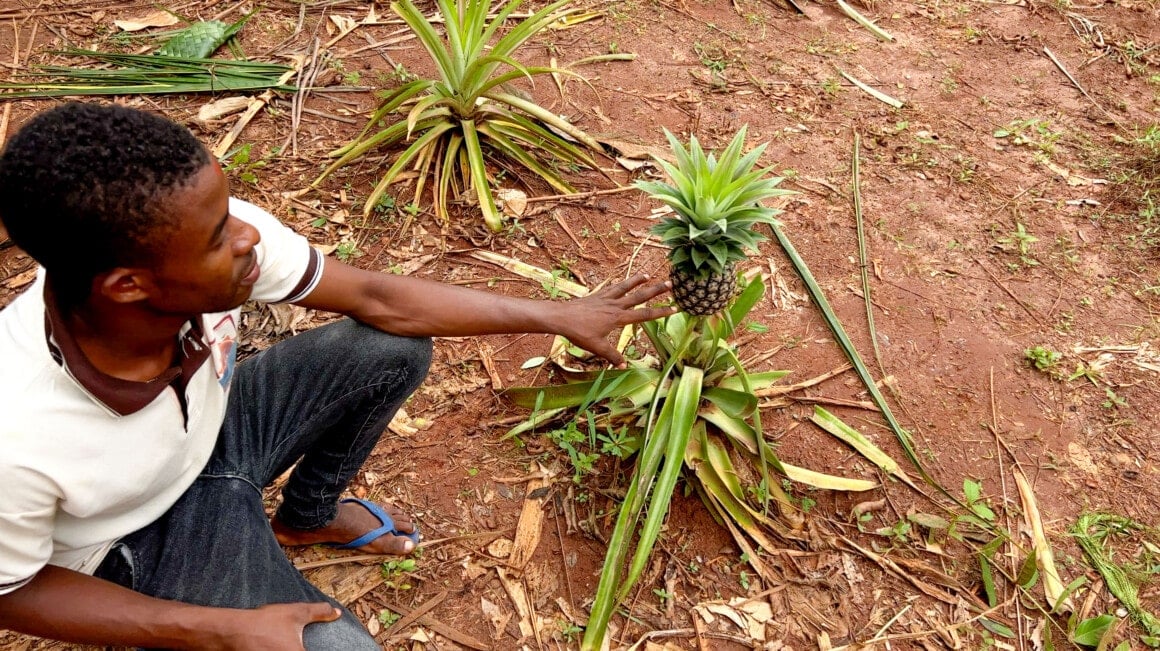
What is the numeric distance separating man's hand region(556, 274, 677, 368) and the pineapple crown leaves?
15 centimetres

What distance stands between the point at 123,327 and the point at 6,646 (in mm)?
1548

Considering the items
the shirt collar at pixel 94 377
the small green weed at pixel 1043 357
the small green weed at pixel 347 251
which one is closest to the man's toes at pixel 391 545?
the shirt collar at pixel 94 377

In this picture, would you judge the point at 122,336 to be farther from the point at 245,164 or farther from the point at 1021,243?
the point at 1021,243

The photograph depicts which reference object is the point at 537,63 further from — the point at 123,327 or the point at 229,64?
the point at 123,327

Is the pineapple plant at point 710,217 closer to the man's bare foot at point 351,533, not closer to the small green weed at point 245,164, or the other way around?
the man's bare foot at point 351,533

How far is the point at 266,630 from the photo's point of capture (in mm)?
1854

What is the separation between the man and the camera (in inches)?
61.7

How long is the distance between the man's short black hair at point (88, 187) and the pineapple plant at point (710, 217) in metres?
1.34

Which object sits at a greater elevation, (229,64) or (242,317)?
(229,64)

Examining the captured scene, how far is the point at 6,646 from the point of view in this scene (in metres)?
2.50

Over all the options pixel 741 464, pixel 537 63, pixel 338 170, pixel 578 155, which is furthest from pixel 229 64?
pixel 741 464

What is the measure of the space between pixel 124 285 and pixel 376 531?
136cm

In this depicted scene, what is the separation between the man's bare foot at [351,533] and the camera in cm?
268

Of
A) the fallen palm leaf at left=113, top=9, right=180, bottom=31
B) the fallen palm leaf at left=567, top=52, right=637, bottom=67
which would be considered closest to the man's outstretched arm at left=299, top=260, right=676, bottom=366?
the fallen palm leaf at left=567, top=52, right=637, bottom=67
